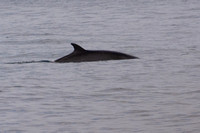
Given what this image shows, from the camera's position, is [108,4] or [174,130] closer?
[174,130]

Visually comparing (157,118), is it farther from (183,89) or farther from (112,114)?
(183,89)

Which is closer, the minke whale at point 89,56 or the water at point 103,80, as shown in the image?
the water at point 103,80

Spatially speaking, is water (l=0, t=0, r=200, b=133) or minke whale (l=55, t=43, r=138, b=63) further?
minke whale (l=55, t=43, r=138, b=63)

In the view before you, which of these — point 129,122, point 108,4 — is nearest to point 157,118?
point 129,122

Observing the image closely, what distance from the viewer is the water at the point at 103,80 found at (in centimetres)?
1289

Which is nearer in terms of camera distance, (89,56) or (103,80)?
(103,80)

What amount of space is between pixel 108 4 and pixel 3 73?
3438 centimetres

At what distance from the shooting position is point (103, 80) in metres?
17.5

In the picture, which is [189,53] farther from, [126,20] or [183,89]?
[126,20]

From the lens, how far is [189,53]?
22.2 metres

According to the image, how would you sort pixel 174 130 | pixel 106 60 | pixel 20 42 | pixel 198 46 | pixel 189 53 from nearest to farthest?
pixel 174 130
pixel 106 60
pixel 189 53
pixel 198 46
pixel 20 42

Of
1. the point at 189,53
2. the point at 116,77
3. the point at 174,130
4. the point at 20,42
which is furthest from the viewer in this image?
the point at 20,42

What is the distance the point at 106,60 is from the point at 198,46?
4.06 meters

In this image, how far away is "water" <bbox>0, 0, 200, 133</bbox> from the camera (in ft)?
42.3
